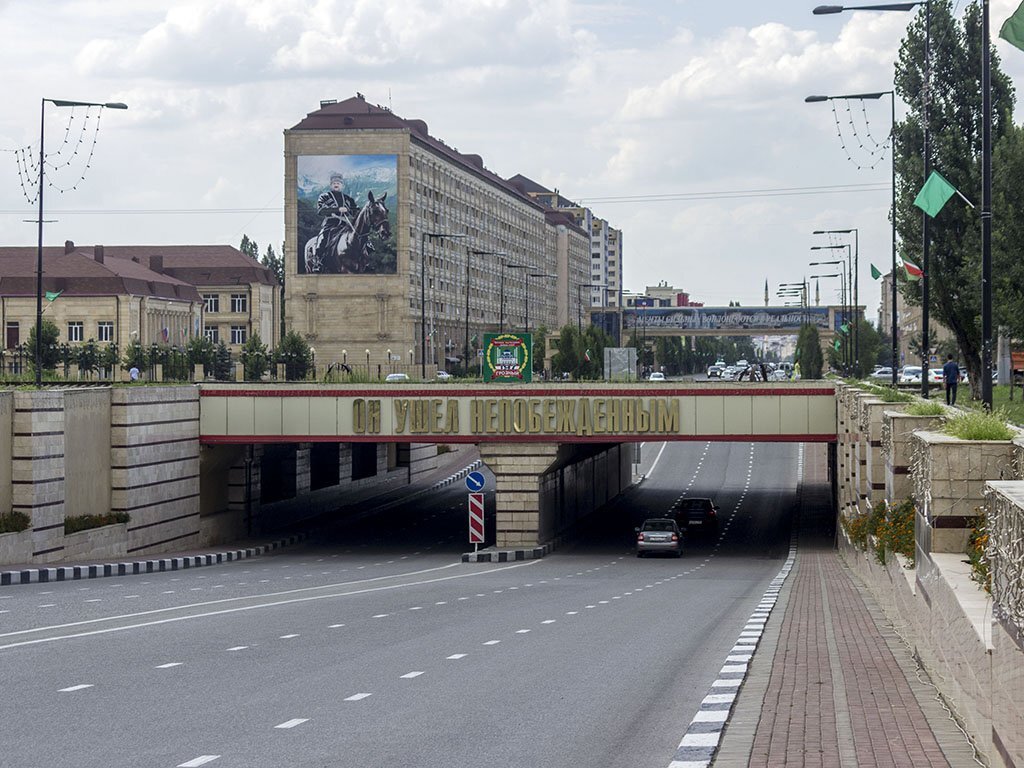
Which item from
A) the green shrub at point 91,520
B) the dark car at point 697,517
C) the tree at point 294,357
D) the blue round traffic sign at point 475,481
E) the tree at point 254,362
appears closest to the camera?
the green shrub at point 91,520

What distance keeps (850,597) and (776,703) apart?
1572 centimetres

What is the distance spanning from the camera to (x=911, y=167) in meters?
52.0

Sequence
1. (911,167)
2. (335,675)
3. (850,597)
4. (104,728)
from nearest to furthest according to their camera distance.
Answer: (104,728) < (335,675) < (850,597) < (911,167)

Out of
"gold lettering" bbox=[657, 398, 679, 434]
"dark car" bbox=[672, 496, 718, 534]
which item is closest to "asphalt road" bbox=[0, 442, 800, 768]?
"gold lettering" bbox=[657, 398, 679, 434]

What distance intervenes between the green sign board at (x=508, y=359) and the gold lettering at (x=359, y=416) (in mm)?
4749

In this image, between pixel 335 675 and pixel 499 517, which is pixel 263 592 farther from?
pixel 499 517

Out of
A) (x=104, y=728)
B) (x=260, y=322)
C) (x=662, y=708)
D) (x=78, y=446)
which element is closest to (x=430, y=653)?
(x=662, y=708)

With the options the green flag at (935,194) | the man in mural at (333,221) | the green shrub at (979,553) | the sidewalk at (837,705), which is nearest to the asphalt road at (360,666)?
the sidewalk at (837,705)

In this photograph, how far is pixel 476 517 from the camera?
51.0 metres

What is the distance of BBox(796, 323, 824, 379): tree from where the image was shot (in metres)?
144

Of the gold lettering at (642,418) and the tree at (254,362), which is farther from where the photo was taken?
the tree at (254,362)

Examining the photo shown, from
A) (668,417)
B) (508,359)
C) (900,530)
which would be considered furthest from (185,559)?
(900,530)

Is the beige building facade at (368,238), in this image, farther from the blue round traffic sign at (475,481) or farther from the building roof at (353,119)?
the blue round traffic sign at (475,481)

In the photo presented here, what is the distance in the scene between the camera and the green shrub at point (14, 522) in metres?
38.8
